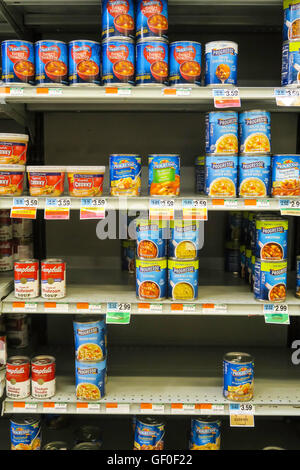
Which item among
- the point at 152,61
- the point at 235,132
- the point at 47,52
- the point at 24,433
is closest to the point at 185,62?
the point at 152,61

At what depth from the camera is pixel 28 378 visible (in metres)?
2.12

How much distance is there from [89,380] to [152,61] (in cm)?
145

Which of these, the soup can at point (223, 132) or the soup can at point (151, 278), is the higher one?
the soup can at point (223, 132)

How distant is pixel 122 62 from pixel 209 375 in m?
1.59

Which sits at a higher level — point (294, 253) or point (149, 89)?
point (149, 89)

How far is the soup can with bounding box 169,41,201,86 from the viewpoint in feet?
6.53

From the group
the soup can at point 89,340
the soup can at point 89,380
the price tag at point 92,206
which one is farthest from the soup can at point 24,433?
the price tag at point 92,206

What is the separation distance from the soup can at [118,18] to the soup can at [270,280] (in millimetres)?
1182

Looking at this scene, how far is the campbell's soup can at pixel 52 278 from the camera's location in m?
2.10

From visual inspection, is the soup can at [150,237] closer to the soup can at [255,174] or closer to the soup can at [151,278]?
the soup can at [151,278]

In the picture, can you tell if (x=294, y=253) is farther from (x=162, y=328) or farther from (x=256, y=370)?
(x=162, y=328)

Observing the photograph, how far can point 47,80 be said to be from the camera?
6.57 feet

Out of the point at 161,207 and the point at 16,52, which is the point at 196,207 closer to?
the point at 161,207

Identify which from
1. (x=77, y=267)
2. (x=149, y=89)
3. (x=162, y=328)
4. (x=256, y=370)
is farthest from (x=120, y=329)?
(x=149, y=89)
